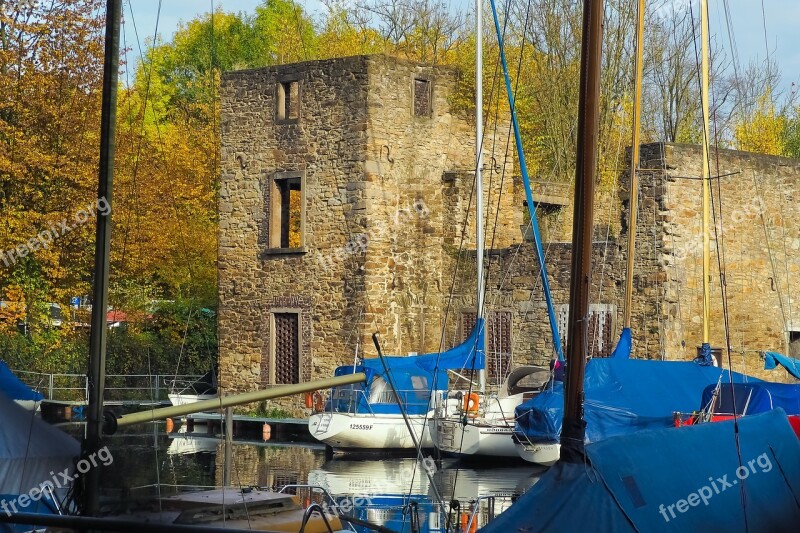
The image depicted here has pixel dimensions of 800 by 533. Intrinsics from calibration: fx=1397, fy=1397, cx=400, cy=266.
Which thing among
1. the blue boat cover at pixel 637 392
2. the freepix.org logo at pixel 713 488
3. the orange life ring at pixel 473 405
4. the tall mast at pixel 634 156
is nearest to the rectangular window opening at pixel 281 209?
the orange life ring at pixel 473 405

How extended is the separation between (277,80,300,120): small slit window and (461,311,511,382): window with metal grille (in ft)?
20.0

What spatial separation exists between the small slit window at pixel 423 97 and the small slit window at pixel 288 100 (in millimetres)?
2579

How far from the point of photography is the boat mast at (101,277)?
33.9ft

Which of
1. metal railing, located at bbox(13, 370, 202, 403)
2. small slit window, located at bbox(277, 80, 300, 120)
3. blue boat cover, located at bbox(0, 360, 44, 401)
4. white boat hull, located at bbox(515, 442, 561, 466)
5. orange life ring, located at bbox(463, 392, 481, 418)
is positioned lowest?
white boat hull, located at bbox(515, 442, 561, 466)

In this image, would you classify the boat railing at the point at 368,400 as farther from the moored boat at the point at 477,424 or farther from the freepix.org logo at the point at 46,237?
the freepix.org logo at the point at 46,237

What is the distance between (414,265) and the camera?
99.6 ft

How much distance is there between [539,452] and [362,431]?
4099mm

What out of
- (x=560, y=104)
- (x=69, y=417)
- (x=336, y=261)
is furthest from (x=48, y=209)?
Answer: (x=560, y=104)

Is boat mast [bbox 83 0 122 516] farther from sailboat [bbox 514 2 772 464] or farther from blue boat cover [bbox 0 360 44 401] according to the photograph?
blue boat cover [bbox 0 360 44 401]

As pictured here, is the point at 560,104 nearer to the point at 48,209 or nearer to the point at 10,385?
the point at 48,209

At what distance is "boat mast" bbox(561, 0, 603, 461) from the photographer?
32.1 ft

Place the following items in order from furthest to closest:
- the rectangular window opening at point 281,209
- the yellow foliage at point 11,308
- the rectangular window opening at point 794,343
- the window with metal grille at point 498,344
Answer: the yellow foliage at point 11,308, the rectangular window opening at point 281,209, the window with metal grille at point 498,344, the rectangular window opening at point 794,343

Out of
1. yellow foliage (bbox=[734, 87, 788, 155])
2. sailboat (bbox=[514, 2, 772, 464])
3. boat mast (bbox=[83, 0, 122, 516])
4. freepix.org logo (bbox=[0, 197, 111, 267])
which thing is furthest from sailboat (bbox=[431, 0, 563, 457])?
yellow foliage (bbox=[734, 87, 788, 155])

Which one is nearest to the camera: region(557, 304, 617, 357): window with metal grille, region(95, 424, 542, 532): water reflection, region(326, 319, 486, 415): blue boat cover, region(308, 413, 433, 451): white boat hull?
region(95, 424, 542, 532): water reflection
